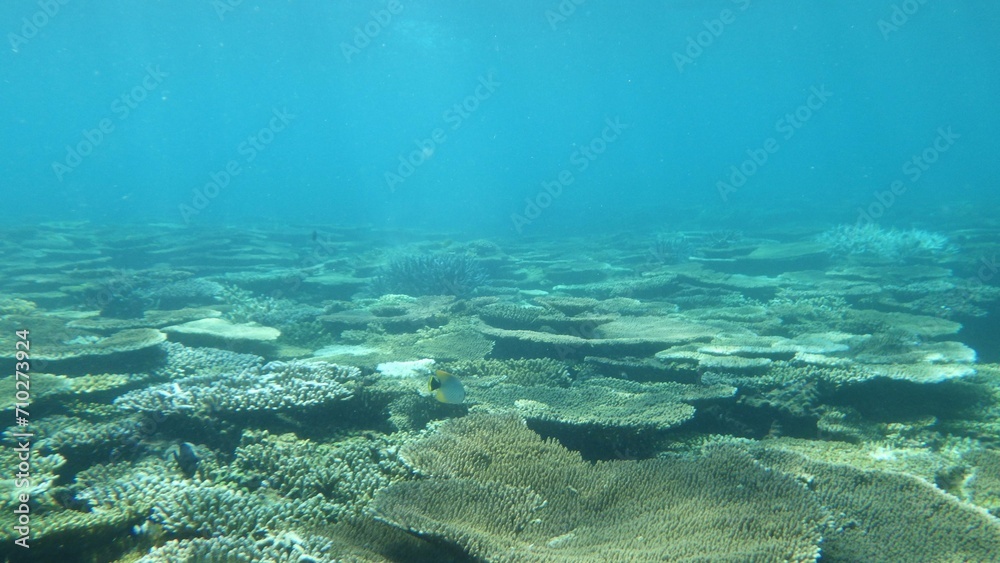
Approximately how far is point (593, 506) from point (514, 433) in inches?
38.8

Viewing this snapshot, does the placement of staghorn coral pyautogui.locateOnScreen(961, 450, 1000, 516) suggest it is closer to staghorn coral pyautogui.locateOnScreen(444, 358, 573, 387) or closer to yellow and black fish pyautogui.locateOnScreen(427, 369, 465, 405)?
staghorn coral pyautogui.locateOnScreen(444, 358, 573, 387)

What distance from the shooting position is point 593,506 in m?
3.29

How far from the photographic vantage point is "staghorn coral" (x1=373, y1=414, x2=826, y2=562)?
2.68 meters


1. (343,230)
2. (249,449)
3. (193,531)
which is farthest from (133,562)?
(343,230)

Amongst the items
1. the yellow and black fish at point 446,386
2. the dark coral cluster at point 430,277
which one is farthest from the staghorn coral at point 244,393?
the dark coral cluster at point 430,277

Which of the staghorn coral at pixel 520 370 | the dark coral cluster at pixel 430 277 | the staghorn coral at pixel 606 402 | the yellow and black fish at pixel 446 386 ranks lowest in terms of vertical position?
the staghorn coral at pixel 520 370

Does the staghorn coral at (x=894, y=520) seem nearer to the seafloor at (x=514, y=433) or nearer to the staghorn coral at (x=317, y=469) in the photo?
the seafloor at (x=514, y=433)

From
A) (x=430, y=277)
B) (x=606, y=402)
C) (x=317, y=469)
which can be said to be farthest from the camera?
(x=430, y=277)

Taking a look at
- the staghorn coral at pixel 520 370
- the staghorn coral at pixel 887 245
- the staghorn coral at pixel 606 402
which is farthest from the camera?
the staghorn coral at pixel 887 245

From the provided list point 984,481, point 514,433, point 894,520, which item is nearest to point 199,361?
point 514,433

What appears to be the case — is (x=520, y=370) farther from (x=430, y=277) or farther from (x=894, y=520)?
(x=430, y=277)

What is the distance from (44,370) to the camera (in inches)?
256

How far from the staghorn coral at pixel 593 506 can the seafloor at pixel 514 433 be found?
0.05 ft

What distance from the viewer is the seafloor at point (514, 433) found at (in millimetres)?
3012
